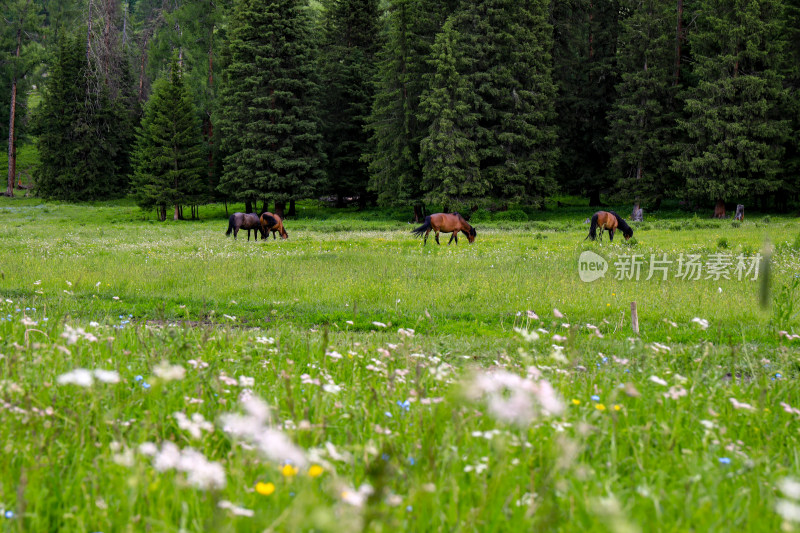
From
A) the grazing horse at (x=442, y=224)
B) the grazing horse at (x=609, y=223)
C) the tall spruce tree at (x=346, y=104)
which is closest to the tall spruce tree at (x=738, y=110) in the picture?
the grazing horse at (x=609, y=223)

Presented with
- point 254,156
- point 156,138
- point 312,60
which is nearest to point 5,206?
point 156,138

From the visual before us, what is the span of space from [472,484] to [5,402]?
2.49 meters

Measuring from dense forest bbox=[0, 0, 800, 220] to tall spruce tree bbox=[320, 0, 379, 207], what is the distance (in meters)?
0.17

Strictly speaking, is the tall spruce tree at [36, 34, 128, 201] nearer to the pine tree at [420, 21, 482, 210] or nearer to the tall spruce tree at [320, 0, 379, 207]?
the tall spruce tree at [320, 0, 379, 207]

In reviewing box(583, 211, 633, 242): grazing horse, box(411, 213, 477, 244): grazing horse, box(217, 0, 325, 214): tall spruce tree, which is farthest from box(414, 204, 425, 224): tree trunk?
box(583, 211, 633, 242): grazing horse

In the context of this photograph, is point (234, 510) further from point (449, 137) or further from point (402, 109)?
point (402, 109)

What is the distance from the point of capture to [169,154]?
1949 inches

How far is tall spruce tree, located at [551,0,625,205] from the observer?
52.5 metres

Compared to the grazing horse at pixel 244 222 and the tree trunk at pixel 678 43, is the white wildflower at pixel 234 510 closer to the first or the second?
the grazing horse at pixel 244 222

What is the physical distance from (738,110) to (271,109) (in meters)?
35.7

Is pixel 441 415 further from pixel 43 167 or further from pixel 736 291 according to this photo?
pixel 43 167

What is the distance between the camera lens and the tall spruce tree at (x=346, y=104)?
54.3m

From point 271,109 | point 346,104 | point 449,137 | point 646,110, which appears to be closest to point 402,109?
point 449,137

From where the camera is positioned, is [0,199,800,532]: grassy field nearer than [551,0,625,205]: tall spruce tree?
Yes
